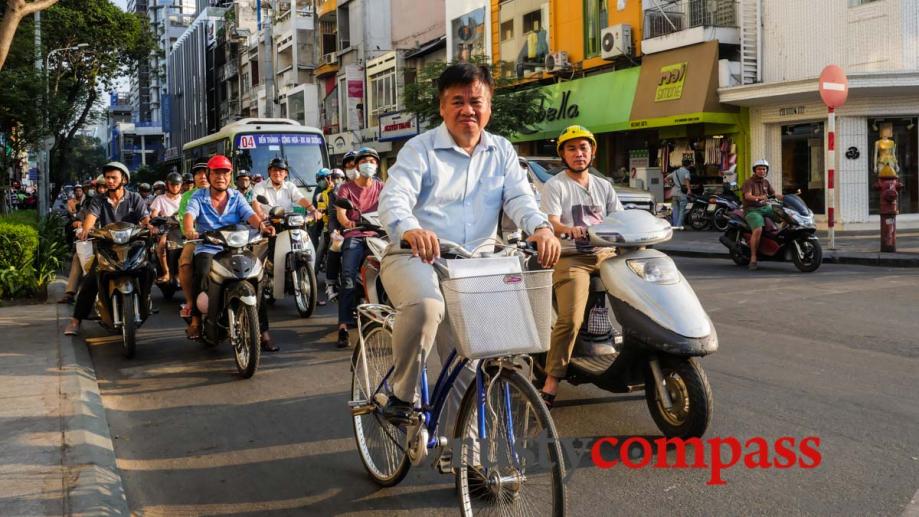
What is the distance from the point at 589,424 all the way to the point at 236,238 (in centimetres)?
329

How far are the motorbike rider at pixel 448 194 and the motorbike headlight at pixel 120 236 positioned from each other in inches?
184

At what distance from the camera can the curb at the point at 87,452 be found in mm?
3859

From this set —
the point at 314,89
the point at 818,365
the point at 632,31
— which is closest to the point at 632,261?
the point at 818,365

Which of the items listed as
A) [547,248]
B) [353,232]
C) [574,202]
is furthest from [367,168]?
[547,248]

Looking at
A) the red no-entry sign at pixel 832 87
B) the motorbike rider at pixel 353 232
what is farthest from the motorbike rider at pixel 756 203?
the motorbike rider at pixel 353 232

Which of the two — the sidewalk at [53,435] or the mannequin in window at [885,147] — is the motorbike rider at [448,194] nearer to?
the sidewalk at [53,435]

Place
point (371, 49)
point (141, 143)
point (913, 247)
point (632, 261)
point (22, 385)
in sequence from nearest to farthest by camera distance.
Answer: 1. point (632, 261)
2. point (22, 385)
3. point (913, 247)
4. point (371, 49)
5. point (141, 143)

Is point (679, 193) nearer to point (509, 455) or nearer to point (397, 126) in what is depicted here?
point (397, 126)

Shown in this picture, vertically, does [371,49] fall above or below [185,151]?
above

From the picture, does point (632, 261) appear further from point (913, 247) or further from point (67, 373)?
point (913, 247)

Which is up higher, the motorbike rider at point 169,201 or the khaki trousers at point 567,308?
the motorbike rider at point 169,201

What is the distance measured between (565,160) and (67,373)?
3917 mm

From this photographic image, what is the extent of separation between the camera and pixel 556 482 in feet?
9.86

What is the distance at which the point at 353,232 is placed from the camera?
325 inches
